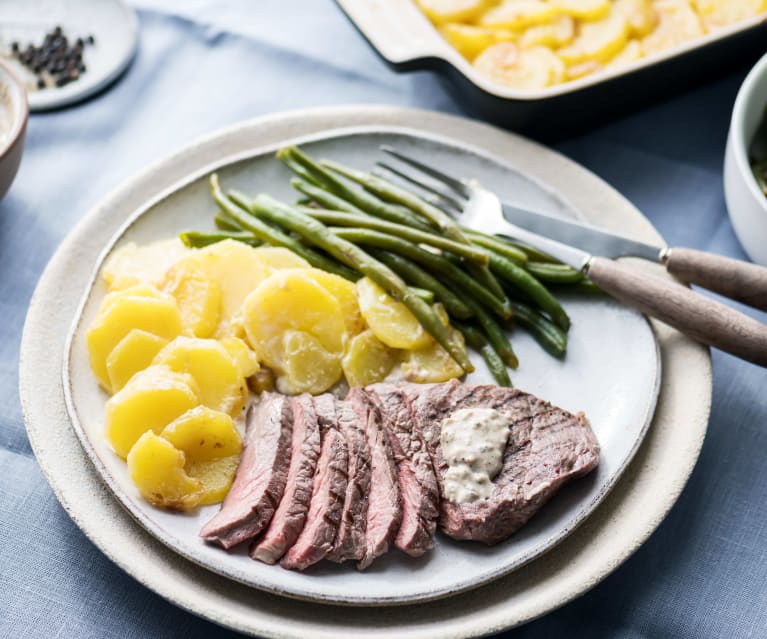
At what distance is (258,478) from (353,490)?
0.30 metres

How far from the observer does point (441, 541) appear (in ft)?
9.39

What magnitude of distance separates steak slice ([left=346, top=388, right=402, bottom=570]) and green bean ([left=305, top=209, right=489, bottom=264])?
0.72 m

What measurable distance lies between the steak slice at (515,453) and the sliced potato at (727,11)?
2.34m

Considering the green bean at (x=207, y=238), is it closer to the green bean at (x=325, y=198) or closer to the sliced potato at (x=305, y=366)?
the green bean at (x=325, y=198)

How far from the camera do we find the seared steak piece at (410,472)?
2768 mm

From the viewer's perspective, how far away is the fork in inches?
125

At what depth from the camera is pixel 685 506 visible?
10.4ft

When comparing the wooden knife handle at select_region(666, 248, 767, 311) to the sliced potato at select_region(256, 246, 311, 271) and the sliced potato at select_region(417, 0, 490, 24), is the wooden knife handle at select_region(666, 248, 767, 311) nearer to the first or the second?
the sliced potato at select_region(256, 246, 311, 271)

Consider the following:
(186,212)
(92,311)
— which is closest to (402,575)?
(92,311)

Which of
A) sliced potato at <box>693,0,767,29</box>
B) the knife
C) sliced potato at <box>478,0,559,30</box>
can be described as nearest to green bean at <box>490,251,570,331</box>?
the knife

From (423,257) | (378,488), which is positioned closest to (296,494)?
(378,488)

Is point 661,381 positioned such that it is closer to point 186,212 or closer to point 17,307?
point 186,212

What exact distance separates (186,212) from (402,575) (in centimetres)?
178

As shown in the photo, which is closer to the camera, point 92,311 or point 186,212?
point 92,311
